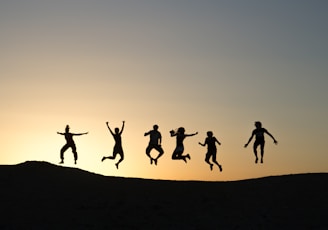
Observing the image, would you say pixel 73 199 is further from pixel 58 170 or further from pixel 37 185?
pixel 58 170

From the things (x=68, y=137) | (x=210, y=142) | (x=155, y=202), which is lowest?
(x=155, y=202)

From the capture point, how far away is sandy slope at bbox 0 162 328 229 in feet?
78.9

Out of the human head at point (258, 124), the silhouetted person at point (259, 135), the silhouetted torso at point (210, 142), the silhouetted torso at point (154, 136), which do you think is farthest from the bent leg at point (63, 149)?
the human head at point (258, 124)

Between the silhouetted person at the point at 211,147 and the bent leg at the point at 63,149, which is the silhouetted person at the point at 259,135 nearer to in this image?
the silhouetted person at the point at 211,147

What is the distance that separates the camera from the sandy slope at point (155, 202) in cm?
2406

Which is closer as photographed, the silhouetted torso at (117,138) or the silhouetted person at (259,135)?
the silhouetted person at (259,135)

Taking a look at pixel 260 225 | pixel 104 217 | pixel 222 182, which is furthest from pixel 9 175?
pixel 260 225

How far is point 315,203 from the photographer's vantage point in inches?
1016

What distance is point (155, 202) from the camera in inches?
1025

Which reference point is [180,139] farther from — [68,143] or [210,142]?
[68,143]

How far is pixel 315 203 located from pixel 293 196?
1.07 m

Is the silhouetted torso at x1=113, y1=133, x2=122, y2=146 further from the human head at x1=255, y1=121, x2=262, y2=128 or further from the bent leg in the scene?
the human head at x1=255, y1=121, x2=262, y2=128

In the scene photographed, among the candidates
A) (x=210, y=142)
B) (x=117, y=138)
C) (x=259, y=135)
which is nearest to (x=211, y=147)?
(x=210, y=142)

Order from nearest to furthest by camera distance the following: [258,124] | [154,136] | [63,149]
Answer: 1. [258,124]
2. [154,136]
3. [63,149]
